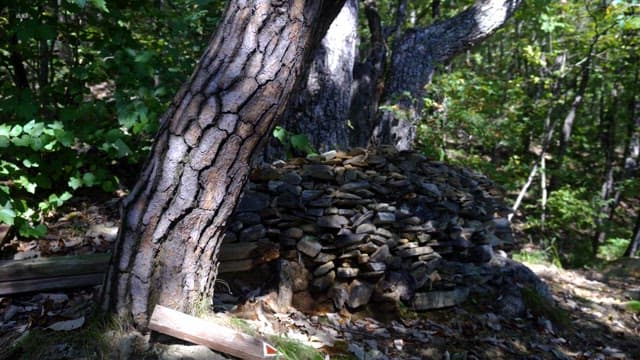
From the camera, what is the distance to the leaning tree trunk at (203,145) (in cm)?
218

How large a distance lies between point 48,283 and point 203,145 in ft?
5.27

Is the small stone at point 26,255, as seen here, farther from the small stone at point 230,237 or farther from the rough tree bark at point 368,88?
the rough tree bark at point 368,88

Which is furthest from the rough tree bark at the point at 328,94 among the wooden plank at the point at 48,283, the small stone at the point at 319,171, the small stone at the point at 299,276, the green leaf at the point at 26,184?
the wooden plank at the point at 48,283

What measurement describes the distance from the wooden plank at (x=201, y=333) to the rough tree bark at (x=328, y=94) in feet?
9.80

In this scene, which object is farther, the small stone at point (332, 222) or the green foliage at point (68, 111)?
the small stone at point (332, 222)

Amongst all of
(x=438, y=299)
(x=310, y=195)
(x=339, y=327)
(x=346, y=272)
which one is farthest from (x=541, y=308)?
(x=310, y=195)

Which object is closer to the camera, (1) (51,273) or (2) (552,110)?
(1) (51,273)

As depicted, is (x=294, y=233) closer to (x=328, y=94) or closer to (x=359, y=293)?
(x=359, y=293)

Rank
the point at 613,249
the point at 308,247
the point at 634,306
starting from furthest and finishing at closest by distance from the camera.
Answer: the point at 613,249 < the point at 634,306 < the point at 308,247

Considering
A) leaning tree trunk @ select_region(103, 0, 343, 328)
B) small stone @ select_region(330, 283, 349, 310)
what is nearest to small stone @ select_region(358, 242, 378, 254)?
small stone @ select_region(330, 283, 349, 310)

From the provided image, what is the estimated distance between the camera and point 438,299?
401 centimetres

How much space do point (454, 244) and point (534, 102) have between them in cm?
904

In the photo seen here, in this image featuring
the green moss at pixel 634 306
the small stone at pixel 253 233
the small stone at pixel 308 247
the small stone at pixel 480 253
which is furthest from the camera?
the green moss at pixel 634 306

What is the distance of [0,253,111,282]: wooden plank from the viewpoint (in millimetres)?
2764
